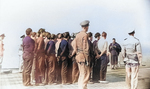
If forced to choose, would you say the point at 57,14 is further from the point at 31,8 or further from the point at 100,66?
the point at 100,66

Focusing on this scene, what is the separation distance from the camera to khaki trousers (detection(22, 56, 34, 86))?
4.74 meters

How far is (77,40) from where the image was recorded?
490 centimetres

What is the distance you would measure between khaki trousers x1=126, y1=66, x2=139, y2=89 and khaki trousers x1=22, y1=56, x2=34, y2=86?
1.85m

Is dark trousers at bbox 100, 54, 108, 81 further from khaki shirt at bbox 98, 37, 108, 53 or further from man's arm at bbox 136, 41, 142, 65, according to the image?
man's arm at bbox 136, 41, 142, 65

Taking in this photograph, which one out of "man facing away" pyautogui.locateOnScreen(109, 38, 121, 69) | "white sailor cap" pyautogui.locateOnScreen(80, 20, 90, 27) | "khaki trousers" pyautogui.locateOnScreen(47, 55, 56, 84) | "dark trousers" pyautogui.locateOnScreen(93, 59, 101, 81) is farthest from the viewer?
"man facing away" pyautogui.locateOnScreen(109, 38, 121, 69)

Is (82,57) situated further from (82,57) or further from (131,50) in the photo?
(131,50)

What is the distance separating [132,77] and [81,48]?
1.20m

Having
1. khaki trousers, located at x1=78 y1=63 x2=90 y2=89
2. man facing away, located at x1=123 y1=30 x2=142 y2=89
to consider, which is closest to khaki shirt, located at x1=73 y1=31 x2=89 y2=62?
khaki trousers, located at x1=78 y1=63 x2=90 y2=89

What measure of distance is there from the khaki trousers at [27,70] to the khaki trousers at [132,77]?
1.85 meters

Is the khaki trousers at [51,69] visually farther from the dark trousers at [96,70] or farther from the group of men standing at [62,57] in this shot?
the dark trousers at [96,70]

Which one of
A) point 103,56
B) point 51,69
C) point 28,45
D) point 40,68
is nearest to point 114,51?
point 103,56

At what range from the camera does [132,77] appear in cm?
532

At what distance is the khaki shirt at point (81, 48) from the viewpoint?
4.89m

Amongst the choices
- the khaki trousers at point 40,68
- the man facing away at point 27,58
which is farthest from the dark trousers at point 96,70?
the man facing away at point 27,58
